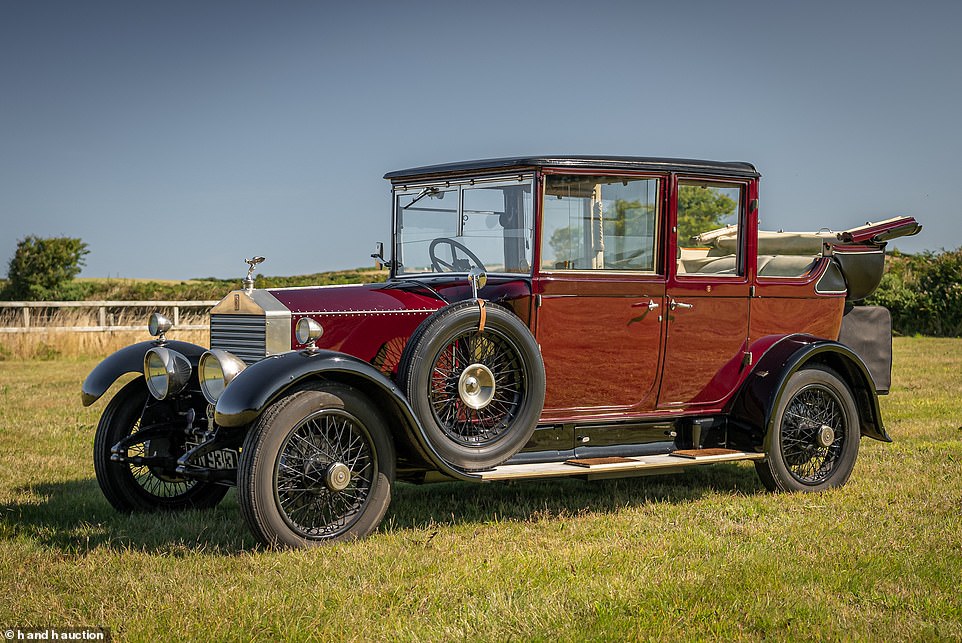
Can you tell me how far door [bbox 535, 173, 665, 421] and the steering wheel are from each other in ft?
1.95

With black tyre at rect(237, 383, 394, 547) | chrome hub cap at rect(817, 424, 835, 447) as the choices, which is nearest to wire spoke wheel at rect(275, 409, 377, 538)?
black tyre at rect(237, 383, 394, 547)

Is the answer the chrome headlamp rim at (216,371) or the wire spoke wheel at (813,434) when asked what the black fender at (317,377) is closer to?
the chrome headlamp rim at (216,371)

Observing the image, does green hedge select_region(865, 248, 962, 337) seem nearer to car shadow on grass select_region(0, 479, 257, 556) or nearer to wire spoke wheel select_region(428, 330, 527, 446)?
wire spoke wheel select_region(428, 330, 527, 446)

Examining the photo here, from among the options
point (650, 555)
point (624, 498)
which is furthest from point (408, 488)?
point (650, 555)

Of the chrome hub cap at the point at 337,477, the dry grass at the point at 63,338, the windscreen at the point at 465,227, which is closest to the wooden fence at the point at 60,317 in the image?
the dry grass at the point at 63,338

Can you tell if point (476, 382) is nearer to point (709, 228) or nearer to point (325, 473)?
point (325, 473)

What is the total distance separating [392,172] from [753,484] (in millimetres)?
3510

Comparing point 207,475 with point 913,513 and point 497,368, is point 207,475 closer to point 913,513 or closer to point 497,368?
point 497,368

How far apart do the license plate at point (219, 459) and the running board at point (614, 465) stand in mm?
1355

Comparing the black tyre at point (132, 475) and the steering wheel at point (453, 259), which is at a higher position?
the steering wheel at point (453, 259)

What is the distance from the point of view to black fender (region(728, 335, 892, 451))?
643 centimetres

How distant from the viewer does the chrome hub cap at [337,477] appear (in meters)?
4.95

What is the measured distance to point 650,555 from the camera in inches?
194

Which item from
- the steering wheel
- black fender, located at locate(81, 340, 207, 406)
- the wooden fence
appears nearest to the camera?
black fender, located at locate(81, 340, 207, 406)
